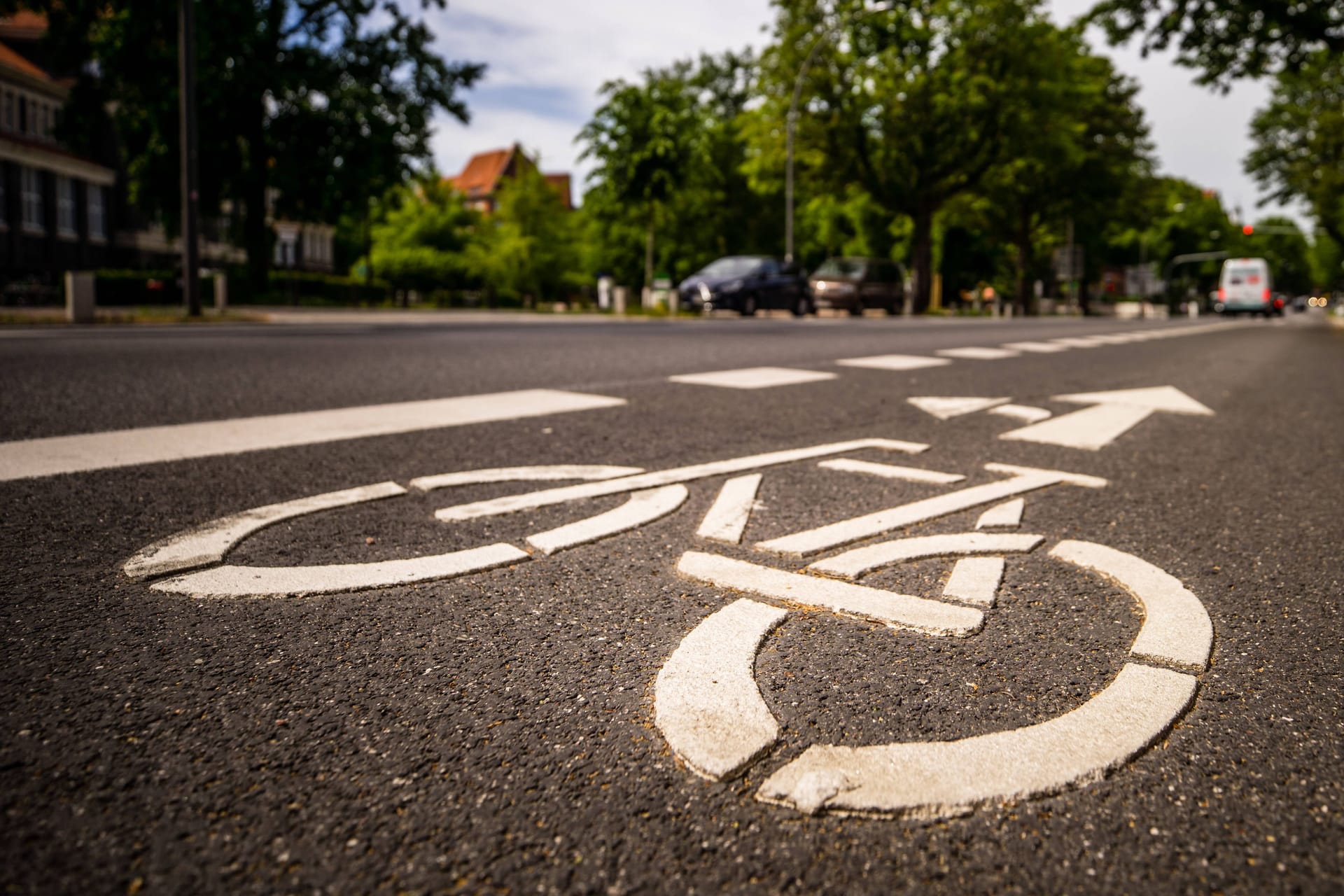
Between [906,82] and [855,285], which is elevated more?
[906,82]

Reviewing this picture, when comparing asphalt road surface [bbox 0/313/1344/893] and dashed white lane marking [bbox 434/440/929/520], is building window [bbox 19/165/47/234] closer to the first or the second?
asphalt road surface [bbox 0/313/1344/893]

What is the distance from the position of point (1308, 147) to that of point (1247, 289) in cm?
822

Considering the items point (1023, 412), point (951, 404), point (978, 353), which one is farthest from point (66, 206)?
point (1023, 412)

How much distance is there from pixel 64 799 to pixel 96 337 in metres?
11.1

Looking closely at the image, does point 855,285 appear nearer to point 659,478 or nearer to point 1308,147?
point 659,478

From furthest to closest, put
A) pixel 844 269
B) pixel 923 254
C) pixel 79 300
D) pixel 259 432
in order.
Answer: pixel 923 254 → pixel 844 269 → pixel 79 300 → pixel 259 432

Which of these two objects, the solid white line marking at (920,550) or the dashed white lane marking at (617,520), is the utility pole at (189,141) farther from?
the solid white line marking at (920,550)

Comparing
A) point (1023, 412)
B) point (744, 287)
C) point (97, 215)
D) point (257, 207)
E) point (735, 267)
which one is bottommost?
point (1023, 412)

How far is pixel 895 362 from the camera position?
8.88m

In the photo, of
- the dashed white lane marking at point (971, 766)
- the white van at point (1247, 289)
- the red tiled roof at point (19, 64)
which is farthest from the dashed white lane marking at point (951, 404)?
the white van at point (1247, 289)

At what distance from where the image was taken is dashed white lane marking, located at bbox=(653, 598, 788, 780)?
1.42m

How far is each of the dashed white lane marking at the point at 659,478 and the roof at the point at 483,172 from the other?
103 meters

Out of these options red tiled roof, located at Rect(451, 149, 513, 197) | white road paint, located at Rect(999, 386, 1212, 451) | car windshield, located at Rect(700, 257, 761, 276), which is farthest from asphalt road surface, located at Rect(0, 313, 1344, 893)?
red tiled roof, located at Rect(451, 149, 513, 197)

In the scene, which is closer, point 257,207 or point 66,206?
point 257,207
